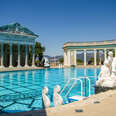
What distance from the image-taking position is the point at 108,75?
22.4 feet

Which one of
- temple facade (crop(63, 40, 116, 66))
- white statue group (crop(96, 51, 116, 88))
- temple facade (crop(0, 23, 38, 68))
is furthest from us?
temple facade (crop(63, 40, 116, 66))

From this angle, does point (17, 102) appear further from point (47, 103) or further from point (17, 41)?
point (17, 41)

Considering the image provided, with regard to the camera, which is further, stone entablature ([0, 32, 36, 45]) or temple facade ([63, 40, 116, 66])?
temple facade ([63, 40, 116, 66])

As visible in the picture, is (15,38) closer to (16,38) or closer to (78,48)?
(16,38)

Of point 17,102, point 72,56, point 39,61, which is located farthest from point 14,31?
point 17,102

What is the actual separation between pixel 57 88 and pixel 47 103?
57cm

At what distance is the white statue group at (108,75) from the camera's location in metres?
6.43

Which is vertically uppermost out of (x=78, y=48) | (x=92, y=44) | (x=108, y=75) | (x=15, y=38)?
(x=15, y=38)

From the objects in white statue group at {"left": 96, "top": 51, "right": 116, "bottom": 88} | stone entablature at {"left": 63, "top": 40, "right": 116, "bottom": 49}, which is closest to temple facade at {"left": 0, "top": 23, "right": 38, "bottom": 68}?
stone entablature at {"left": 63, "top": 40, "right": 116, "bottom": 49}

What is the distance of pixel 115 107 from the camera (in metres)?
4.10

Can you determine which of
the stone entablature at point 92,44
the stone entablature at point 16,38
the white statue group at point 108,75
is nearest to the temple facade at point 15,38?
the stone entablature at point 16,38

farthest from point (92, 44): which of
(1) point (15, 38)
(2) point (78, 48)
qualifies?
(1) point (15, 38)

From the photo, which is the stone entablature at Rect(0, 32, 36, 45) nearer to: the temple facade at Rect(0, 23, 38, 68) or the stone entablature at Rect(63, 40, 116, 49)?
the temple facade at Rect(0, 23, 38, 68)

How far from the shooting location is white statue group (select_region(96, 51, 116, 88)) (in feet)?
21.1
